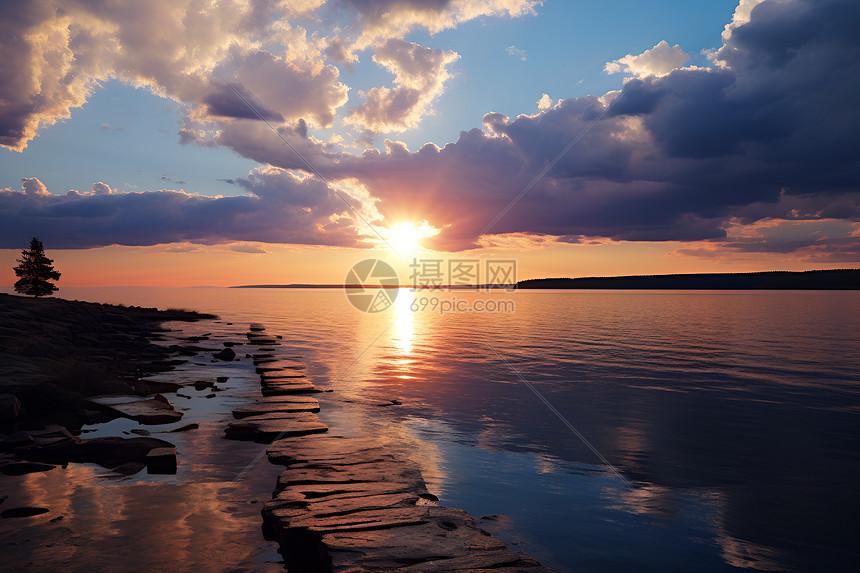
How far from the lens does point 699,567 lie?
7102mm

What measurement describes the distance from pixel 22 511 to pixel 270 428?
5660 mm

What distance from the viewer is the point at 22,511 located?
7512 mm

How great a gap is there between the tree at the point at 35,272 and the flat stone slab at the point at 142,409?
72.2 m

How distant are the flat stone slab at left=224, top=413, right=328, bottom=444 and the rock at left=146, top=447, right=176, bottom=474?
8.07 feet

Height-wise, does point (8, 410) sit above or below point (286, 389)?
above

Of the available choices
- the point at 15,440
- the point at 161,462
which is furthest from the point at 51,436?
the point at 161,462

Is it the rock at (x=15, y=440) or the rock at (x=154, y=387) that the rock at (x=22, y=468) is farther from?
the rock at (x=154, y=387)

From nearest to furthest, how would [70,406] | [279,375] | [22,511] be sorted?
[22,511] → [70,406] → [279,375]

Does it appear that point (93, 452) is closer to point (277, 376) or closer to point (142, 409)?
point (142, 409)

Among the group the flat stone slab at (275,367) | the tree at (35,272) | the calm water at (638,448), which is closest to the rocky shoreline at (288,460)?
the flat stone slab at (275,367)

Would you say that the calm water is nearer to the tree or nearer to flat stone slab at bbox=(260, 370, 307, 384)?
flat stone slab at bbox=(260, 370, 307, 384)

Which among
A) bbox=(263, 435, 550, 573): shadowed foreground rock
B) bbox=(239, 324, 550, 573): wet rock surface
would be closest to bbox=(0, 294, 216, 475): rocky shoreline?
bbox=(239, 324, 550, 573): wet rock surface

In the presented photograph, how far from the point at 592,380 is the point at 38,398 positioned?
21.2 m

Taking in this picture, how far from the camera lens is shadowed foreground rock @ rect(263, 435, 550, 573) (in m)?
5.68
